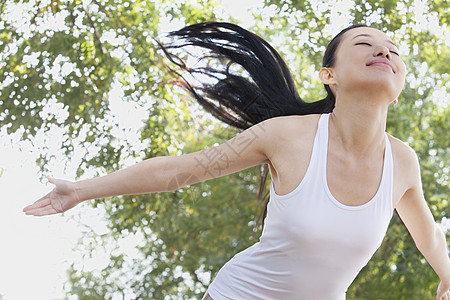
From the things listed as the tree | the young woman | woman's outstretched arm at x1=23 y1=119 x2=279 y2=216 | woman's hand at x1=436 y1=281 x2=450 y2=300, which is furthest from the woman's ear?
the tree

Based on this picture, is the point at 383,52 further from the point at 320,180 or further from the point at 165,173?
the point at 165,173

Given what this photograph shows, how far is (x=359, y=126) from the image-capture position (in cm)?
157

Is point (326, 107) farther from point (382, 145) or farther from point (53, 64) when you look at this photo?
point (53, 64)

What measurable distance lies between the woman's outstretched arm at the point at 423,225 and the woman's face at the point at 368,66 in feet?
0.91

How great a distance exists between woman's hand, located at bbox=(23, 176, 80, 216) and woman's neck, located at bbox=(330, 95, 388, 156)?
67 centimetres

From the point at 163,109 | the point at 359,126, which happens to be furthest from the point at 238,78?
the point at 163,109

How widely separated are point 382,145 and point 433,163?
2399 millimetres

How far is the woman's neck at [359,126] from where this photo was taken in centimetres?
155

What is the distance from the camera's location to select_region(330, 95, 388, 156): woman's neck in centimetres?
155

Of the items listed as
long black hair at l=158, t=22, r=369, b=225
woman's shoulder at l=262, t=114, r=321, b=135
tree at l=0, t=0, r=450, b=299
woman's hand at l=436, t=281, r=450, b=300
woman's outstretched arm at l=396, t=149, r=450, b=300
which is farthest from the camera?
tree at l=0, t=0, r=450, b=299

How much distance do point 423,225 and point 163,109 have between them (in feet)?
6.85

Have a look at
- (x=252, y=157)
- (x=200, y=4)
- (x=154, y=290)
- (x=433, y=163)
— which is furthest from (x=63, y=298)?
(x=252, y=157)

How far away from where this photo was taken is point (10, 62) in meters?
3.52

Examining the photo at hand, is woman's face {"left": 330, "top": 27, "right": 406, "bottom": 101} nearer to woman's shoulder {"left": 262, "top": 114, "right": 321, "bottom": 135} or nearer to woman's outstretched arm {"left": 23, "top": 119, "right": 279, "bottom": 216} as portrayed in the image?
woman's shoulder {"left": 262, "top": 114, "right": 321, "bottom": 135}
